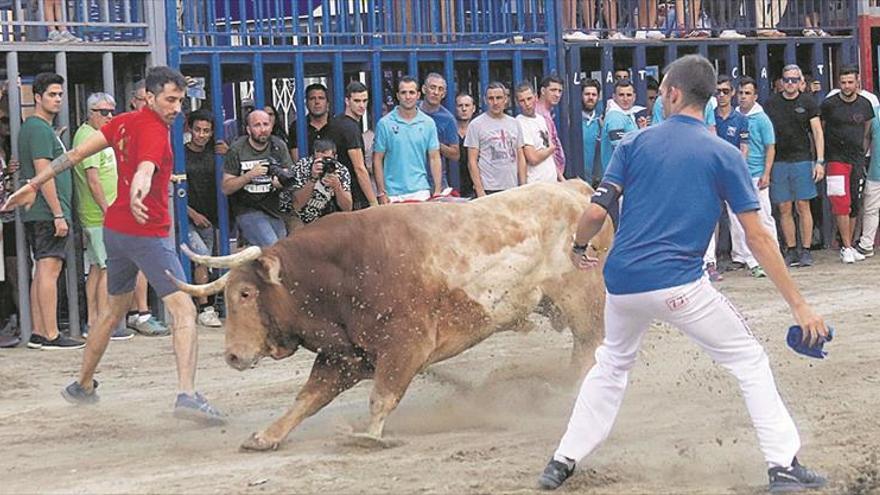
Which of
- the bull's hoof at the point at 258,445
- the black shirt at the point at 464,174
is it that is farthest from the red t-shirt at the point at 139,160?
the black shirt at the point at 464,174

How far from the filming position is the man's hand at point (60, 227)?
453 inches

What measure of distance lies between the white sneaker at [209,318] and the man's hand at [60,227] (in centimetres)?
156

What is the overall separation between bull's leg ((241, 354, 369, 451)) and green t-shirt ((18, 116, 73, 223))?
429 cm

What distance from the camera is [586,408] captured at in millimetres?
6508

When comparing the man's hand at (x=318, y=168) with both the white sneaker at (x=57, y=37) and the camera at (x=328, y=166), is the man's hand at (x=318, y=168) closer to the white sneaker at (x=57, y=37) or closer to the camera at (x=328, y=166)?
the camera at (x=328, y=166)

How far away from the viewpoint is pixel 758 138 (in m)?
15.5

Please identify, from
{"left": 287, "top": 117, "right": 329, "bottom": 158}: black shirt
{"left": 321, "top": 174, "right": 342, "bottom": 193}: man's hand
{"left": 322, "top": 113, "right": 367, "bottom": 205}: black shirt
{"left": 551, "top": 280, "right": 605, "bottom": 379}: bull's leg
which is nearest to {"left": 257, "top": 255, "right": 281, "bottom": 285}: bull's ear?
{"left": 551, "top": 280, "right": 605, "bottom": 379}: bull's leg

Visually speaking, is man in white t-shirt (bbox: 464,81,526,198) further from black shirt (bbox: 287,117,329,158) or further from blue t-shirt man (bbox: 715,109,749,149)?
blue t-shirt man (bbox: 715,109,749,149)

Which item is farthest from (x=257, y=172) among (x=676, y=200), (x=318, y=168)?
(x=676, y=200)

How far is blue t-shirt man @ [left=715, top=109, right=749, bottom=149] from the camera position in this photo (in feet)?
50.6

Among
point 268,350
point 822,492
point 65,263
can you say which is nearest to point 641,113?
point 65,263

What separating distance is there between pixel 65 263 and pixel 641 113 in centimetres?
592

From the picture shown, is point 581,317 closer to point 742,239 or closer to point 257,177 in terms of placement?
point 257,177

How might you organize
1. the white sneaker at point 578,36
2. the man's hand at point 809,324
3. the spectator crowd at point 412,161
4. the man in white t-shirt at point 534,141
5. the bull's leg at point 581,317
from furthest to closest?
the white sneaker at point 578,36
the man in white t-shirt at point 534,141
the spectator crowd at point 412,161
the bull's leg at point 581,317
the man's hand at point 809,324
